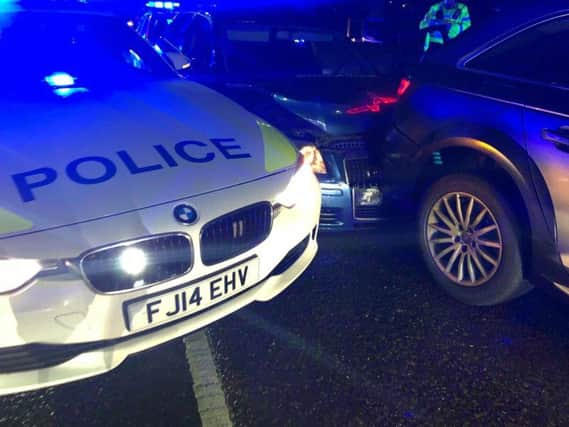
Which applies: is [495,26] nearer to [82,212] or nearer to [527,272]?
[527,272]

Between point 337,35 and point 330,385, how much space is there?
359 centimetres

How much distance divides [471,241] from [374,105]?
1138mm

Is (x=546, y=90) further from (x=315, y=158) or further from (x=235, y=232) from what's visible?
(x=235, y=232)

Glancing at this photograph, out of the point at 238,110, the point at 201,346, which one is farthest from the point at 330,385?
the point at 238,110

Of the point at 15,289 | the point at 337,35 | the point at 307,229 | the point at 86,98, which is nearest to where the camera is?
the point at 15,289

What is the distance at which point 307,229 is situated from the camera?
8.64 ft

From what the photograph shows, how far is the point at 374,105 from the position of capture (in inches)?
137

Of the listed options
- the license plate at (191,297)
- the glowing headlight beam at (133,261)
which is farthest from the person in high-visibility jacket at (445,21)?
the glowing headlight beam at (133,261)

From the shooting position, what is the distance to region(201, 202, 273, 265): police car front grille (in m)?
2.16

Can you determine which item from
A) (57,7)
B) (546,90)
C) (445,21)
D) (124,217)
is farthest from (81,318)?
(445,21)

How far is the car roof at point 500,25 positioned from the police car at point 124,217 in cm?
109

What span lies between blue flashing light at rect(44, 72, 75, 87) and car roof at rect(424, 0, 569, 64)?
2.11 meters

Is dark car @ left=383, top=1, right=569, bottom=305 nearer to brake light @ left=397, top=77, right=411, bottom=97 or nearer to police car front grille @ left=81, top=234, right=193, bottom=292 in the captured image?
brake light @ left=397, top=77, right=411, bottom=97

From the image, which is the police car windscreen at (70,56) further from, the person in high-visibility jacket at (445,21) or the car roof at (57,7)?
the person in high-visibility jacket at (445,21)
